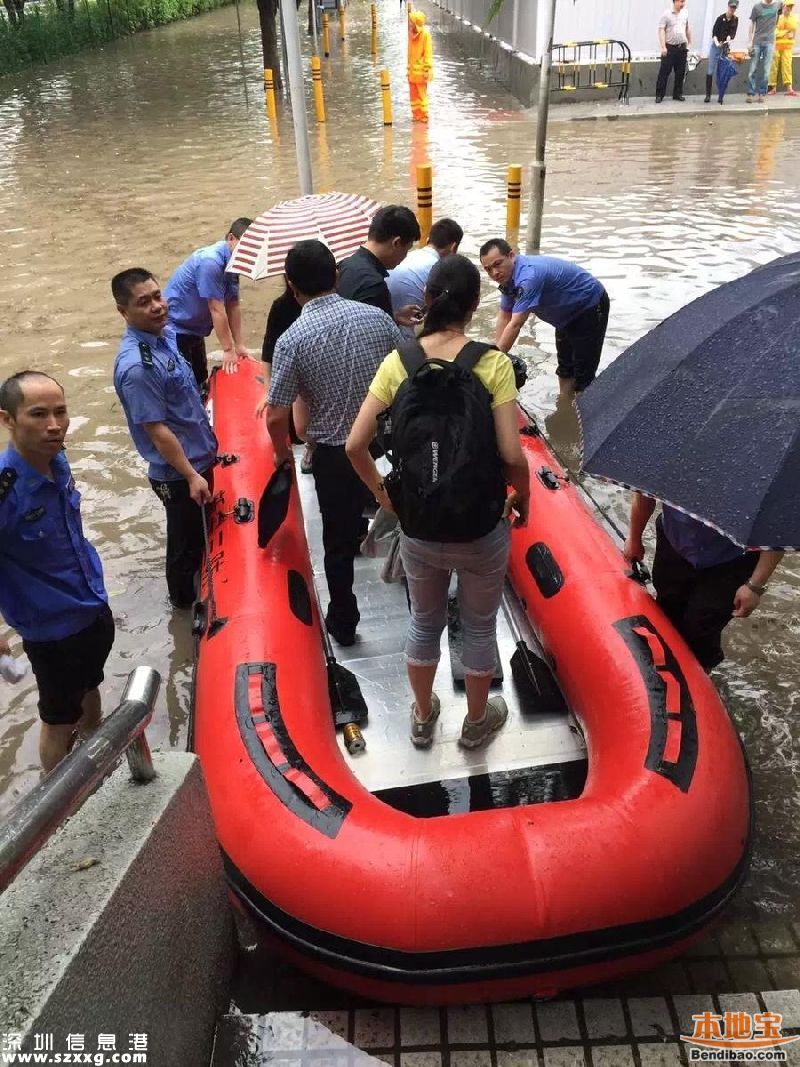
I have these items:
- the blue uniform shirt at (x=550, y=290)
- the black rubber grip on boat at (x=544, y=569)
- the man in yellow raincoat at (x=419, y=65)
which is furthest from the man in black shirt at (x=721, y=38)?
the black rubber grip on boat at (x=544, y=569)

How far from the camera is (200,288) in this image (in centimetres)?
465

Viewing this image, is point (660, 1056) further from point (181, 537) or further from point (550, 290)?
point (550, 290)

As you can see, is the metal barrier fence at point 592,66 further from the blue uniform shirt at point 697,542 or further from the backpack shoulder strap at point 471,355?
the backpack shoulder strap at point 471,355

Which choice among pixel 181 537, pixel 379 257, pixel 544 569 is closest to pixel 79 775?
pixel 544 569

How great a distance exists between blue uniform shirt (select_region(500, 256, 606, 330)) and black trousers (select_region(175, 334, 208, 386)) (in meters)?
1.97

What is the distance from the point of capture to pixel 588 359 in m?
5.49

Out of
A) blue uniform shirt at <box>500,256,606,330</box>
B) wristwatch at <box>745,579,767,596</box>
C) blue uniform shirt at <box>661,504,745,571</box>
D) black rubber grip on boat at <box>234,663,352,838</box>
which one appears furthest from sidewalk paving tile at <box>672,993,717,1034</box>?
blue uniform shirt at <box>500,256,606,330</box>

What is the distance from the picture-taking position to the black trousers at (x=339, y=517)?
10.3ft

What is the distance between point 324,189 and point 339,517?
9188 mm

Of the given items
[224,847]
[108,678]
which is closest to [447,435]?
[224,847]

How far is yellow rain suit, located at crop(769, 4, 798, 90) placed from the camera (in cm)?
1470

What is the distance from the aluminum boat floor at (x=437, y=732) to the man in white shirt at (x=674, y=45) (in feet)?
47.7

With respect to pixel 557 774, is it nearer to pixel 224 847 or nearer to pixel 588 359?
pixel 224 847

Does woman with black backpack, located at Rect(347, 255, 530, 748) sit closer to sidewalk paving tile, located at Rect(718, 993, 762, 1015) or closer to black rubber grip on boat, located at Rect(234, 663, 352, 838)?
black rubber grip on boat, located at Rect(234, 663, 352, 838)
